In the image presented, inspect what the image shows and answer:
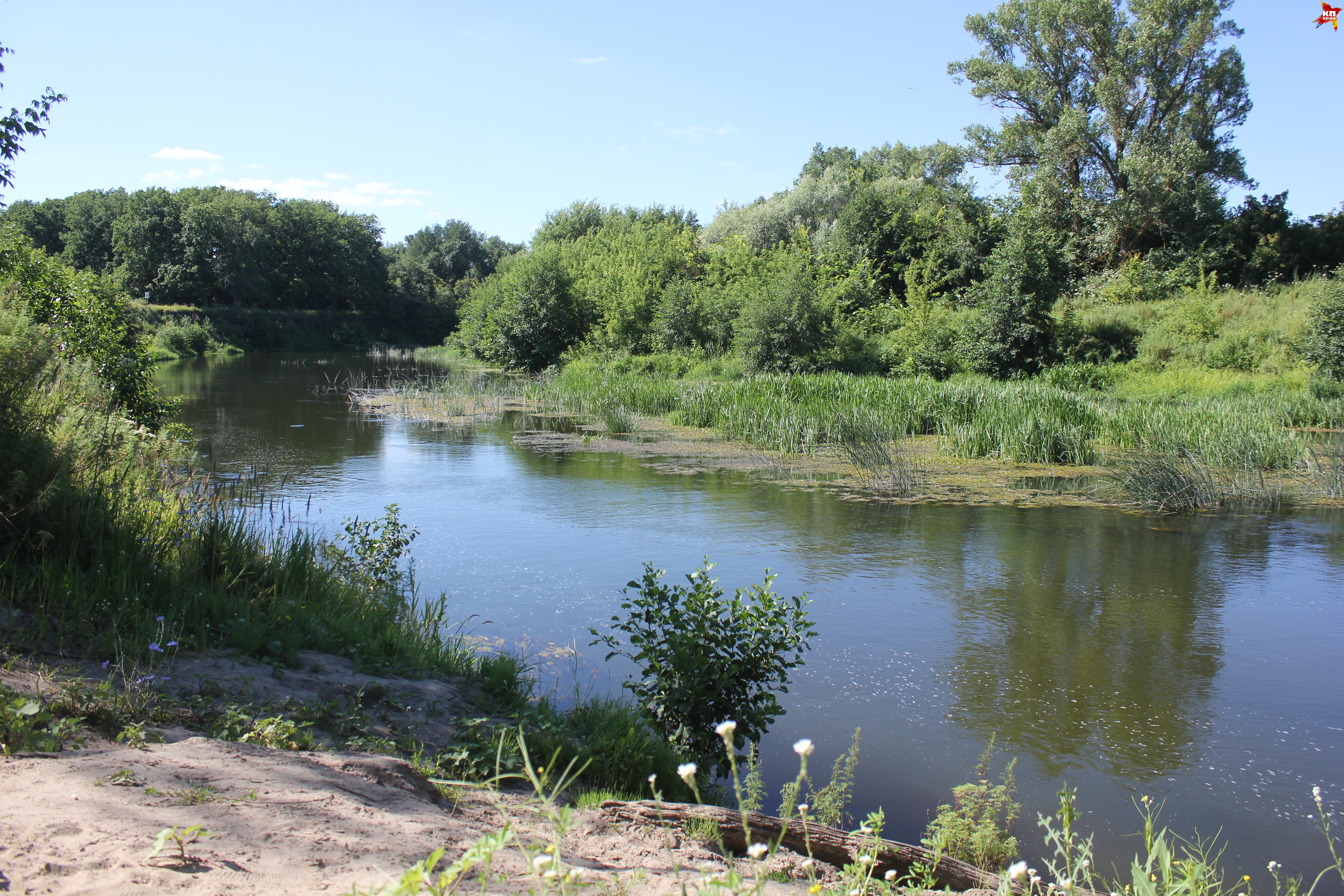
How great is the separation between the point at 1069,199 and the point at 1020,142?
4.53 metres

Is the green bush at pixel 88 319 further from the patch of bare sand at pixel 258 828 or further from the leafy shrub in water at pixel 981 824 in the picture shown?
the leafy shrub in water at pixel 981 824

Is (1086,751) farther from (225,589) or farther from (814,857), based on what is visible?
(225,589)

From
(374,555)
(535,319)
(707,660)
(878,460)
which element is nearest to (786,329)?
(878,460)

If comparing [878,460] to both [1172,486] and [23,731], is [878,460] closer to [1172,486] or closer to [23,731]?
[1172,486]

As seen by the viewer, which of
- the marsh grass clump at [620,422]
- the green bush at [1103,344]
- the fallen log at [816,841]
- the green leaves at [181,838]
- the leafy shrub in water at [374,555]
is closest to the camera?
the green leaves at [181,838]

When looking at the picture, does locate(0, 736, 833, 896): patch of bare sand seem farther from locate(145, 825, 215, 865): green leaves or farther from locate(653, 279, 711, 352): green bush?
locate(653, 279, 711, 352): green bush

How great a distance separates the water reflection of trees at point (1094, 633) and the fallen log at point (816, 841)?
2.01 meters

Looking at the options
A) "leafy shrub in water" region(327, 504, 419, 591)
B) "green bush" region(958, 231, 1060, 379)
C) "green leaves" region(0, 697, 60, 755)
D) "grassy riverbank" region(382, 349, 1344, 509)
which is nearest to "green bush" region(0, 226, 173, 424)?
"leafy shrub in water" region(327, 504, 419, 591)

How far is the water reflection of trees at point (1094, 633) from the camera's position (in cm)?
535

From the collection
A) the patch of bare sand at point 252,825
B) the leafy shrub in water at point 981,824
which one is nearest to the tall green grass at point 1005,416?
the leafy shrub in water at point 981,824

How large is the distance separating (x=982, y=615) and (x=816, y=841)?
5038mm

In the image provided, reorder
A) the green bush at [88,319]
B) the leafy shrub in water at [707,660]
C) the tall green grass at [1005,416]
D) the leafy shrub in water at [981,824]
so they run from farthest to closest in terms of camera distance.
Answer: the tall green grass at [1005,416], the green bush at [88,319], the leafy shrub in water at [707,660], the leafy shrub in water at [981,824]

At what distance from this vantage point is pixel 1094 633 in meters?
7.25

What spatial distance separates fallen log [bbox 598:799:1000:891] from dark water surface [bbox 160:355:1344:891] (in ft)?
3.24
